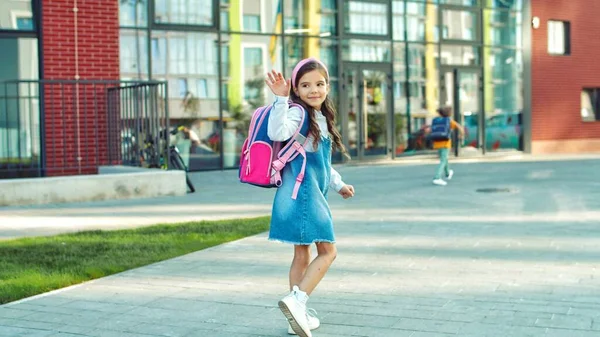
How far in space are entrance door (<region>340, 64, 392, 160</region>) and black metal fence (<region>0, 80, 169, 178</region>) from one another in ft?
25.2

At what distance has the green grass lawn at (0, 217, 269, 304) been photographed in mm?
7008

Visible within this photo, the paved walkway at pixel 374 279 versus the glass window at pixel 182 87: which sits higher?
the glass window at pixel 182 87

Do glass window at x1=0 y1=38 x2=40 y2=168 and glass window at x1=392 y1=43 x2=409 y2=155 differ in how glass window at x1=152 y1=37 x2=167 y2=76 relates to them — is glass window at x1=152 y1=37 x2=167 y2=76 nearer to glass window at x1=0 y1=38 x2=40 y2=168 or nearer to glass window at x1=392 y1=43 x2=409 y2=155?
glass window at x1=0 y1=38 x2=40 y2=168

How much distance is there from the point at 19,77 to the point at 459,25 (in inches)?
516

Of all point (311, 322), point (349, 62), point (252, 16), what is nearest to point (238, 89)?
point (252, 16)

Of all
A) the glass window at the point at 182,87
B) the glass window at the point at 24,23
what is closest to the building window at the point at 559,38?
the glass window at the point at 182,87

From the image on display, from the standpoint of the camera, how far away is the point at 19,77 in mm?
16219

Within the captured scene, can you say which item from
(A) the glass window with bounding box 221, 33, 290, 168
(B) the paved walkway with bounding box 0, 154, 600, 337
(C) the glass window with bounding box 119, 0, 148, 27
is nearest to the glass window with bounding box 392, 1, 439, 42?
(A) the glass window with bounding box 221, 33, 290, 168

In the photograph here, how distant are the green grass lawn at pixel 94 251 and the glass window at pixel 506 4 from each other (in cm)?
1723

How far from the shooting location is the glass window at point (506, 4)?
85.9 feet

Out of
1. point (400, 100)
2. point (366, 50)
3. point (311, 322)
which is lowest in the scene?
point (311, 322)

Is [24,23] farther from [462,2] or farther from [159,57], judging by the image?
[462,2]

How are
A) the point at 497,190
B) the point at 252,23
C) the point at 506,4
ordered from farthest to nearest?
the point at 506,4, the point at 252,23, the point at 497,190

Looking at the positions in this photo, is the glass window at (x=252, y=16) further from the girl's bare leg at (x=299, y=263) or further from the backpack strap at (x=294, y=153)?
the backpack strap at (x=294, y=153)
